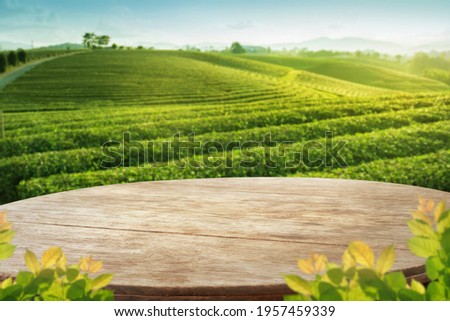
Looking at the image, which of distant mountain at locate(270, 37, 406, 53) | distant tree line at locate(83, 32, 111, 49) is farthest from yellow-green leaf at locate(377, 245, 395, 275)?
distant tree line at locate(83, 32, 111, 49)

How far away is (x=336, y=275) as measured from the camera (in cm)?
86

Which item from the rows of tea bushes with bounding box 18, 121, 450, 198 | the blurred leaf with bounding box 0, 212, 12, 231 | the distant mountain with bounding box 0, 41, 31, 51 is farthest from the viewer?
the distant mountain with bounding box 0, 41, 31, 51

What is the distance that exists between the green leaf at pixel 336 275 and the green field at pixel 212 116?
21.2ft

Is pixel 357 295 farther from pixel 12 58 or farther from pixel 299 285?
pixel 12 58

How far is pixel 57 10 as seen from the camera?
816 cm

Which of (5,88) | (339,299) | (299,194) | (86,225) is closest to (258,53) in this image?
(5,88)

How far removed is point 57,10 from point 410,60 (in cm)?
500

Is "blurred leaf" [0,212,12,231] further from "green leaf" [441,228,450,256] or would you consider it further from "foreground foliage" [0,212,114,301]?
"green leaf" [441,228,450,256]

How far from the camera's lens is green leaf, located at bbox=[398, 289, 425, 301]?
85cm

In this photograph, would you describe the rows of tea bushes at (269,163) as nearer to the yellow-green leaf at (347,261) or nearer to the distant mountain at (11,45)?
the distant mountain at (11,45)

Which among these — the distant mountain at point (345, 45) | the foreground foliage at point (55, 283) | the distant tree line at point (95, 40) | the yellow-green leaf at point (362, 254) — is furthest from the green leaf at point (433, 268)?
the distant tree line at point (95, 40)

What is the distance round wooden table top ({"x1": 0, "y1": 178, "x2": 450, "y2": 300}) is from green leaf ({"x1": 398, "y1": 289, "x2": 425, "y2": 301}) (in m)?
0.71

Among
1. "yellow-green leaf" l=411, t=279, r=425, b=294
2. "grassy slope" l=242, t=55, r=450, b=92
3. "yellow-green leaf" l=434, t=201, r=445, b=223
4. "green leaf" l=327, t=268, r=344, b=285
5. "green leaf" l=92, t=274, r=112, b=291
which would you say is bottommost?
"green leaf" l=92, t=274, r=112, b=291

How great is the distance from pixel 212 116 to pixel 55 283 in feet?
23.7
